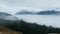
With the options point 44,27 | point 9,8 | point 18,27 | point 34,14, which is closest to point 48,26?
point 44,27

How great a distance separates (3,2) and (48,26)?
0.60 meters

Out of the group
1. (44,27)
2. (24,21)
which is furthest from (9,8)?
(44,27)

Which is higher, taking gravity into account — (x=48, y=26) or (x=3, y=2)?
(x=3, y=2)

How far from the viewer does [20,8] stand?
3.33 ft

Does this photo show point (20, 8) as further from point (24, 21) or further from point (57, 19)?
point (57, 19)

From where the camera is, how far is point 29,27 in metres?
1.00

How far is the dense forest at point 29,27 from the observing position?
99cm

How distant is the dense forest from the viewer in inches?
38.9

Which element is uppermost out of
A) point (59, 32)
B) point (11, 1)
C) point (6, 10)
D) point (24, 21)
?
point (11, 1)

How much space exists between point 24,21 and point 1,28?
0.28 metres

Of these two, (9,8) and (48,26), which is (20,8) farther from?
(48,26)

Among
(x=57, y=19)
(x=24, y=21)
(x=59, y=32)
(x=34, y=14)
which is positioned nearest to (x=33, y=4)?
(x=34, y=14)

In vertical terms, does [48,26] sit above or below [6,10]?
below

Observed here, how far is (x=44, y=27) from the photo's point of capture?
3.25ft
